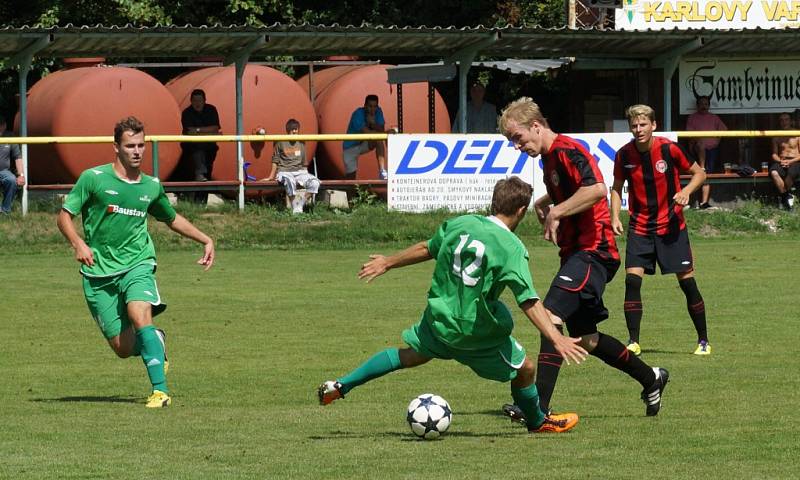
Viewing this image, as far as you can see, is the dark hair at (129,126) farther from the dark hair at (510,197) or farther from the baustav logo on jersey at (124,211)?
the dark hair at (510,197)

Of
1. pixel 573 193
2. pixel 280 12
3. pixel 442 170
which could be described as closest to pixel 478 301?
pixel 573 193

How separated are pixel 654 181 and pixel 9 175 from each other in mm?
12522

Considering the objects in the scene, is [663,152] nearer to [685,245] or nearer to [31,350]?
[685,245]

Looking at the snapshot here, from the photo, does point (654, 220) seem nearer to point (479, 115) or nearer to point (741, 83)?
point (479, 115)

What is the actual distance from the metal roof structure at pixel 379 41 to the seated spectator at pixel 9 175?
6.10ft

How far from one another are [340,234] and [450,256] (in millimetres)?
14098

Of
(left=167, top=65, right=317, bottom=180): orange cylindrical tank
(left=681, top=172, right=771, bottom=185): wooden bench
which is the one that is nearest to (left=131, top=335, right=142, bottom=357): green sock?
(left=681, top=172, right=771, bottom=185): wooden bench

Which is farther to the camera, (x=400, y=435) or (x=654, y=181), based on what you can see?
(x=654, y=181)

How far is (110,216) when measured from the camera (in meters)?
9.30

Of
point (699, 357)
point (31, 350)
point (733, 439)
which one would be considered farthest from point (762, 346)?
point (31, 350)

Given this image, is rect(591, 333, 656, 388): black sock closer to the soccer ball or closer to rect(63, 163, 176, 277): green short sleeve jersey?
the soccer ball

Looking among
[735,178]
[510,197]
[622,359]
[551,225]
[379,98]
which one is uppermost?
[510,197]

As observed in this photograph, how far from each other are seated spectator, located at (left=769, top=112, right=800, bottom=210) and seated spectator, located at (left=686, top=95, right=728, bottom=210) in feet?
3.14

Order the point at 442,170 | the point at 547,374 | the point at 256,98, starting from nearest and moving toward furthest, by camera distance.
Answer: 1. the point at 547,374
2. the point at 442,170
3. the point at 256,98
